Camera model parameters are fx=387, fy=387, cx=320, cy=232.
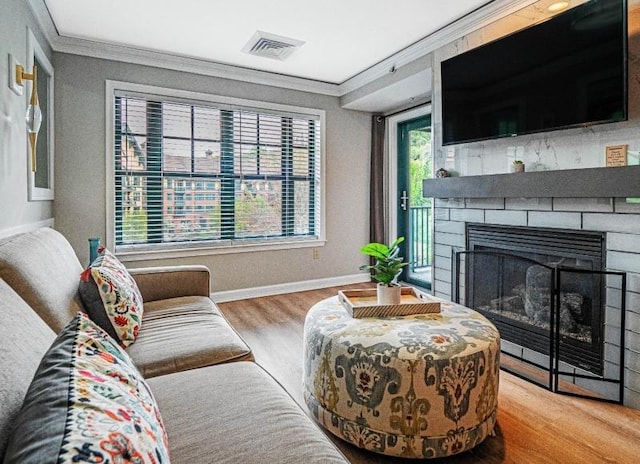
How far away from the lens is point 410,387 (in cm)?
147

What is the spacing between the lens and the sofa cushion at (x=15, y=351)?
65 centimetres

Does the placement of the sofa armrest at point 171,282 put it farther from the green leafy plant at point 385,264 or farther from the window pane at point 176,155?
the window pane at point 176,155

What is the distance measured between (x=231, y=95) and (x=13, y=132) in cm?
218

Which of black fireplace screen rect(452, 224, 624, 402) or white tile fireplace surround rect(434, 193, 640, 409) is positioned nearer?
white tile fireplace surround rect(434, 193, 640, 409)

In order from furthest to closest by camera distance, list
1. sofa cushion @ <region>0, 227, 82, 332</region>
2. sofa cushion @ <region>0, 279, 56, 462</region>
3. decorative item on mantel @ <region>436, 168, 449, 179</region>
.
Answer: decorative item on mantel @ <region>436, 168, 449, 179</region>
sofa cushion @ <region>0, 227, 82, 332</region>
sofa cushion @ <region>0, 279, 56, 462</region>

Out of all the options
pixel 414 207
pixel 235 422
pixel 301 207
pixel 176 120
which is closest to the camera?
pixel 235 422

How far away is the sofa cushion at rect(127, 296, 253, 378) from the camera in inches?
59.2

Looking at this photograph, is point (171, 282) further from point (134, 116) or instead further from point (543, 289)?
point (543, 289)

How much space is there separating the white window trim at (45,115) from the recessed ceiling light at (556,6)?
326 centimetres

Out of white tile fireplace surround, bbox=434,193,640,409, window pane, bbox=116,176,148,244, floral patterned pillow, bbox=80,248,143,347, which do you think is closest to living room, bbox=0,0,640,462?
white tile fireplace surround, bbox=434,193,640,409

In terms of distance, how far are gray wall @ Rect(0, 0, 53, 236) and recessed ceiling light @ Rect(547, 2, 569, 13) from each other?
307cm

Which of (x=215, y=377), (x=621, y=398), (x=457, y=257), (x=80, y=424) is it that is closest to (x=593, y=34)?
(x=457, y=257)

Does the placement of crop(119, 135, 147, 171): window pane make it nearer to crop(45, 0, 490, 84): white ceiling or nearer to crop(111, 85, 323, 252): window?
crop(111, 85, 323, 252): window

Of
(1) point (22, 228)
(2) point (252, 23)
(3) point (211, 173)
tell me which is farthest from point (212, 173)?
(1) point (22, 228)
